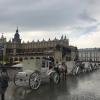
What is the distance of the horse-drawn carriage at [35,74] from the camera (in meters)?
15.2

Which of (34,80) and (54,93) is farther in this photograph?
(34,80)

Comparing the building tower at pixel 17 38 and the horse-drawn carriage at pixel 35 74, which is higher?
the building tower at pixel 17 38

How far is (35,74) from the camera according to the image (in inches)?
613

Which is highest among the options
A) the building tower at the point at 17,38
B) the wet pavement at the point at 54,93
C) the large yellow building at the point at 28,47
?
the building tower at the point at 17,38

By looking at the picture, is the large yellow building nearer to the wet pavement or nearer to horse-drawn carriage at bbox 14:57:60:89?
horse-drawn carriage at bbox 14:57:60:89

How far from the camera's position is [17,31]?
179125mm

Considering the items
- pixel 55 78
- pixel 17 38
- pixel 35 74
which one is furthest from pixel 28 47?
pixel 35 74

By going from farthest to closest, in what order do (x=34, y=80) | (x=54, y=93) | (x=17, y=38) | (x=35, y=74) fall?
(x=17, y=38) → (x=35, y=74) → (x=34, y=80) → (x=54, y=93)

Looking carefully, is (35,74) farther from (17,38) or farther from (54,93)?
(17,38)

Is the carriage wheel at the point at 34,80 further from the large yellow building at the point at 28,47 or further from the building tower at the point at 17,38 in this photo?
the building tower at the point at 17,38

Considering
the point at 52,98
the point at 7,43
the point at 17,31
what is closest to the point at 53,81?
the point at 52,98

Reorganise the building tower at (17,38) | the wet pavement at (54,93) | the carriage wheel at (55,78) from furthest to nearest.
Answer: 1. the building tower at (17,38)
2. the carriage wheel at (55,78)
3. the wet pavement at (54,93)

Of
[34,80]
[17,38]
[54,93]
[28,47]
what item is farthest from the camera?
[17,38]

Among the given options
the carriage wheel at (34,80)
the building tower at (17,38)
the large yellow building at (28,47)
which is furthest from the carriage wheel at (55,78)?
the building tower at (17,38)
